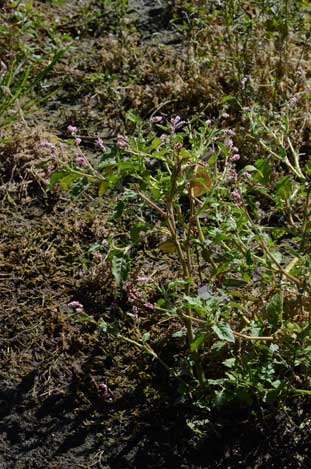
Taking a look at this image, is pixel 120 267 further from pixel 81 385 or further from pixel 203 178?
pixel 81 385

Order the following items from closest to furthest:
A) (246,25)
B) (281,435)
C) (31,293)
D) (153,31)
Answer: (281,435), (31,293), (246,25), (153,31)

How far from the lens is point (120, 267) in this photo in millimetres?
2514

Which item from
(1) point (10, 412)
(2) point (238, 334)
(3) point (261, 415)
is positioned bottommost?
(1) point (10, 412)

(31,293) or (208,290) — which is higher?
(208,290)

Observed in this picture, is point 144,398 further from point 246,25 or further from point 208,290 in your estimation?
point 246,25

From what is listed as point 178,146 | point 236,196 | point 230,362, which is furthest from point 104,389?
point 178,146

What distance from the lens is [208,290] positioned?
2.84 metres

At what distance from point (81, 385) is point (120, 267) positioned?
0.81 metres

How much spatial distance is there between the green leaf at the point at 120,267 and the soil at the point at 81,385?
1.55 ft

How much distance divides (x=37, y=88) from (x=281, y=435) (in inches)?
103

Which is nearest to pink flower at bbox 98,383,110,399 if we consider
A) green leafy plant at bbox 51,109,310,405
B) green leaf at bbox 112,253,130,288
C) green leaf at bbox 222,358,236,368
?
green leafy plant at bbox 51,109,310,405

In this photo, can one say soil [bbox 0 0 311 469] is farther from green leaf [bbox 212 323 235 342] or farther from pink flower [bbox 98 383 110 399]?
green leaf [bbox 212 323 235 342]

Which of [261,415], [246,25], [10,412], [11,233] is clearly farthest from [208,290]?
[246,25]

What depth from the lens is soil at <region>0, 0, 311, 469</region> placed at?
9.53 feet
